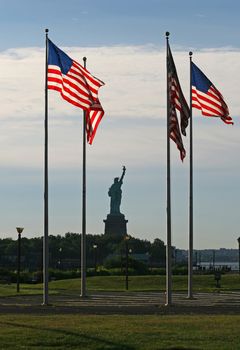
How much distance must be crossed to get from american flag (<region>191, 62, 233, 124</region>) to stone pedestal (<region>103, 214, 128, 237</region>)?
9367 centimetres

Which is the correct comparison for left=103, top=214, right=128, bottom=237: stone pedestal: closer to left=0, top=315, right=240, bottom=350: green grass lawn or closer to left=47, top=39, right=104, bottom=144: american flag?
left=47, top=39, right=104, bottom=144: american flag

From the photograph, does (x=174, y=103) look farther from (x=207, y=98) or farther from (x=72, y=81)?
(x=72, y=81)

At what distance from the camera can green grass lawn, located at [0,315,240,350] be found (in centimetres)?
1898

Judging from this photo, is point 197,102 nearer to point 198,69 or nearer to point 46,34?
point 198,69

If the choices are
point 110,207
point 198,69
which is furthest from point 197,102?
point 110,207

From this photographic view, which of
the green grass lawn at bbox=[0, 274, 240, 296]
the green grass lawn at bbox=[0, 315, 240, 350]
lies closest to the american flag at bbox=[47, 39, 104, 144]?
the green grass lawn at bbox=[0, 315, 240, 350]

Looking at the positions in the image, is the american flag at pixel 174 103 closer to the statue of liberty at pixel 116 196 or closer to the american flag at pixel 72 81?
the american flag at pixel 72 81

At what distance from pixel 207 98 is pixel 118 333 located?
15836 millimetres

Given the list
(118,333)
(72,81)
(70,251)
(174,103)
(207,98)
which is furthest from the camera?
(70,251)

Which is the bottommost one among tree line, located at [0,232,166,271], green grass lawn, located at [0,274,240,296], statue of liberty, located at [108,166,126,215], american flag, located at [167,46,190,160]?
green grass lawn, located at [0,274,240,296]

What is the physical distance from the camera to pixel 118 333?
20609mm

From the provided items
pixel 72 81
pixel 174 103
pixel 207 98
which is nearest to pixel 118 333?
pixel 72 81

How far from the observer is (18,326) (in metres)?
22.0

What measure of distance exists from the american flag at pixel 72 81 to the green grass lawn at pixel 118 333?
862 centimetres
